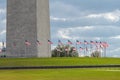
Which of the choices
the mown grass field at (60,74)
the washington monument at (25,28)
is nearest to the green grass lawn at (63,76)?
the mown grass field at (60,74)

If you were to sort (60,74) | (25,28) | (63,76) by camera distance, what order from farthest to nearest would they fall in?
(25,28) < (60,74) < (63,76)

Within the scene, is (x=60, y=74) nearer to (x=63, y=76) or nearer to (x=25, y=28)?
(x=63, y=76)

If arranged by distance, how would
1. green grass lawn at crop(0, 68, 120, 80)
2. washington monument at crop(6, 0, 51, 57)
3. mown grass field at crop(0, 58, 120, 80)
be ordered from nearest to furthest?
green grass lawn at crop(0, 68, 120, 80) → mown grass field at crop(0, 58, 120, 80) → washington monument at crop(6, 0, 51, 57)

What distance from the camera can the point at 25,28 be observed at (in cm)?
11094

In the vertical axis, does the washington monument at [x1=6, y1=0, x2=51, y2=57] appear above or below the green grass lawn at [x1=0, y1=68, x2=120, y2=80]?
above

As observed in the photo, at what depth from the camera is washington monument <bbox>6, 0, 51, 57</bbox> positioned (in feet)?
360

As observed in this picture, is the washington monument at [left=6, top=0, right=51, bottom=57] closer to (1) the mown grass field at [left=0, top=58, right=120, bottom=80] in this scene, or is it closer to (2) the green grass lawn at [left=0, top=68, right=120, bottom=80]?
(1) the mown grass field at [left=0, top=58, right=120, bottom=80]

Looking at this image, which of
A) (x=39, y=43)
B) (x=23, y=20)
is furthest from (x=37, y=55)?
(x=23, y=20)

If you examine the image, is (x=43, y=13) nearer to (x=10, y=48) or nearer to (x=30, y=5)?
(x=30, y=5)

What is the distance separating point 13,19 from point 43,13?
27.0 feet

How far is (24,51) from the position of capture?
110 m

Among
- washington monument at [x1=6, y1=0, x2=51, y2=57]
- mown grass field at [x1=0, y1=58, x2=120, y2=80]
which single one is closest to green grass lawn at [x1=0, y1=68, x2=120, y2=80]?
mown grass field at [x1=0, y1=58, x2=120, y2=80]

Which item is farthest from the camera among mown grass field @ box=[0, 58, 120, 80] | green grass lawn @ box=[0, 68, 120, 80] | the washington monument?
the washington monument

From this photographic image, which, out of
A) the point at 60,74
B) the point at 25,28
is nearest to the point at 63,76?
the point at 60,74
